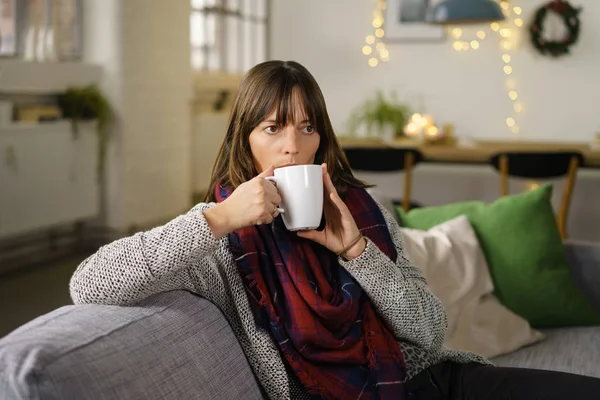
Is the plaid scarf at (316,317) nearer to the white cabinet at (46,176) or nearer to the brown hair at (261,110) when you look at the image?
the brown hair at (261,110)

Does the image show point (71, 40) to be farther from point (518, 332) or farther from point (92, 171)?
point (518, 332)

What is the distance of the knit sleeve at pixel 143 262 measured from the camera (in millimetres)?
1155

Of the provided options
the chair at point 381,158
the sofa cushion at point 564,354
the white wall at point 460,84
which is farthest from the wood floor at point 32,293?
the sofa cushion at point 564,354

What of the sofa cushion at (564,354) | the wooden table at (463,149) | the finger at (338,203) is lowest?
the sofa cushion at (564,354)

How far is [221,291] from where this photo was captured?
4.40ft

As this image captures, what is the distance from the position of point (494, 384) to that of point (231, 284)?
508mm

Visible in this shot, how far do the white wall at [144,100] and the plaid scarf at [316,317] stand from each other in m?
4.05

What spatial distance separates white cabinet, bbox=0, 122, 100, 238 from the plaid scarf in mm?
3160

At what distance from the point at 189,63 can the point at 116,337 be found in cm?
526

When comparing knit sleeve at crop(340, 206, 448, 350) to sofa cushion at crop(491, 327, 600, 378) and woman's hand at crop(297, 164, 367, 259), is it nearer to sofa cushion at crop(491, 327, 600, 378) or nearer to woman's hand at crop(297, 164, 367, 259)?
woman's hand at crop(297, 164, 367, 259)

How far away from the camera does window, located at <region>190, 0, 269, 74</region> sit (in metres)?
6.73

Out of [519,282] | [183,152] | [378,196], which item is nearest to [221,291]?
[378,196]

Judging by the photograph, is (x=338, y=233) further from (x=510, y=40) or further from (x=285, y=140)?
(x=510, y=40)

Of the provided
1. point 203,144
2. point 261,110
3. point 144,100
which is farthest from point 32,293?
point 261,110
